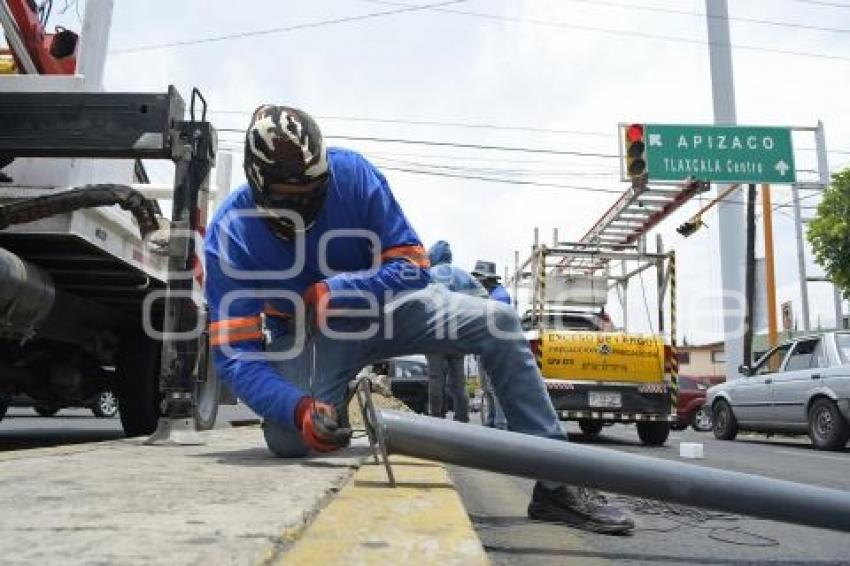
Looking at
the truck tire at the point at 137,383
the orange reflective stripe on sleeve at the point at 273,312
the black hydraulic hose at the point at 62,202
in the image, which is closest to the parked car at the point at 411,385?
the truck tire at the point at 137,383

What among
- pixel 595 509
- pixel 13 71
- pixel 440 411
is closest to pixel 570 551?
pixel 595 509

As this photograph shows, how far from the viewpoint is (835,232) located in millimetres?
16797

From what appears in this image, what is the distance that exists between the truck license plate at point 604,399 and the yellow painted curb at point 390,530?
7.23 m

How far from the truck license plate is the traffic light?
7.37m

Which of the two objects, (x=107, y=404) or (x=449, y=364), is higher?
(x=449, y=364)

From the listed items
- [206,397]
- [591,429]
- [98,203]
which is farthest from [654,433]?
[98,203]

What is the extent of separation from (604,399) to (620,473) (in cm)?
757

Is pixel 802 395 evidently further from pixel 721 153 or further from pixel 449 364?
pixel 721 153

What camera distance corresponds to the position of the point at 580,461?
2.31 meters

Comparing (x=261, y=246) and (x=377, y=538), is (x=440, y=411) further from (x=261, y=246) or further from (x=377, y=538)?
(x=377, y=538)

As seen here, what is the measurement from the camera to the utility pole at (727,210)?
742 inches

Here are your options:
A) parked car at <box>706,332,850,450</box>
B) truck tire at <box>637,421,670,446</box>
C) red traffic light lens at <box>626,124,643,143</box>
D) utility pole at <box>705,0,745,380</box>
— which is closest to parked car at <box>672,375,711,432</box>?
utility pole at <box>705,0,745,380</box>

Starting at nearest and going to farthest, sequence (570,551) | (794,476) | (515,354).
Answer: (570,551), (515,354), (794,476)

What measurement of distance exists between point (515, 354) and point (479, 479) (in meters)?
1.90
